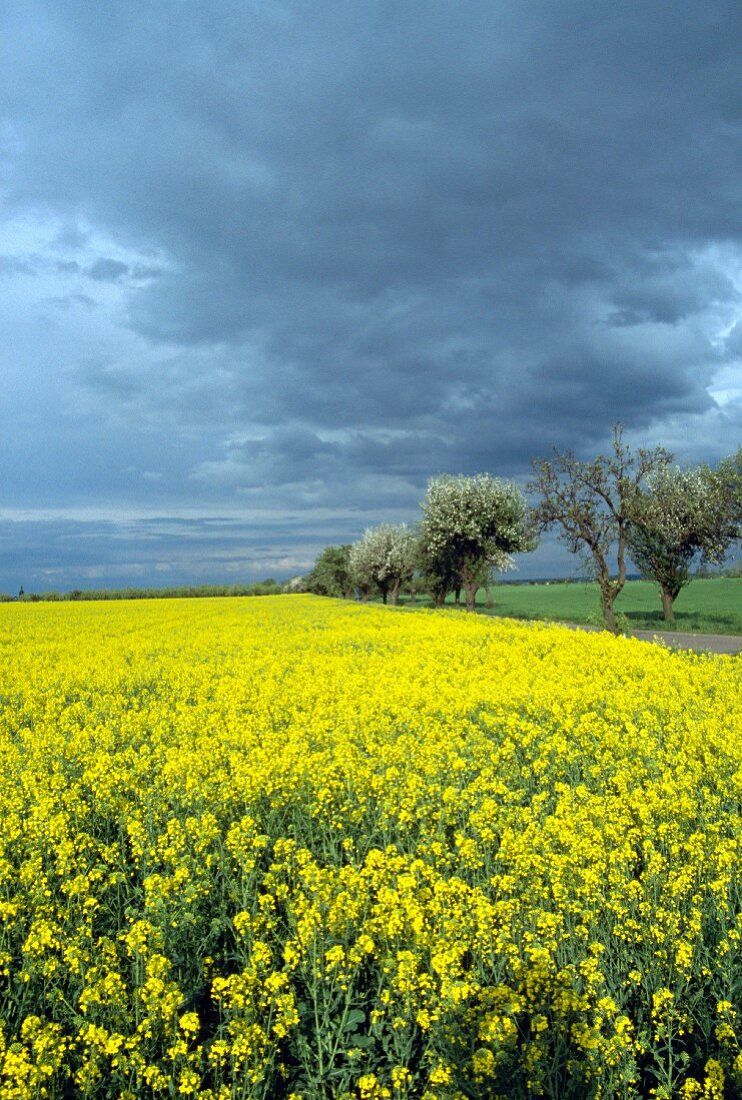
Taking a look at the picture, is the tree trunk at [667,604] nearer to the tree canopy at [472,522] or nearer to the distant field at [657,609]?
the distant field at [657,609]

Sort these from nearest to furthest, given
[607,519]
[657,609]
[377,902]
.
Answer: [377,902] → [607,519] → [657,609]

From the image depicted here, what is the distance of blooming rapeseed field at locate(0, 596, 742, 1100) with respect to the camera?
163 inches

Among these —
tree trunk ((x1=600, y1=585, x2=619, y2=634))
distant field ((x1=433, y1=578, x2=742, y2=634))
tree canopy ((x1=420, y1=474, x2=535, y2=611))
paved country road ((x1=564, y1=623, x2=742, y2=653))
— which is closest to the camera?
paved country road ((x1=564, y1=623, x2=742, y2=653))

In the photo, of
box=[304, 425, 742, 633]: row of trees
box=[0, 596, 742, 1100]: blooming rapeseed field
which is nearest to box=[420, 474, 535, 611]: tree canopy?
box=[304, 425, 742, 633]: row of trees

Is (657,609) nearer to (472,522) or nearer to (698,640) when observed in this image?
(472,522)

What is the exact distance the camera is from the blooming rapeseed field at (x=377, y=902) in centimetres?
413

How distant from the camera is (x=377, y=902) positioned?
5.74 metres

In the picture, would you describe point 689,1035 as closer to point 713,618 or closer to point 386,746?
point 386,746

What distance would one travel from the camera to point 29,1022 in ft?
13.5

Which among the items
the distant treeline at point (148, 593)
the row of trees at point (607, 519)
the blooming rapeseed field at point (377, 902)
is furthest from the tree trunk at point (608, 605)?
the distant treeline at point (148, 593)

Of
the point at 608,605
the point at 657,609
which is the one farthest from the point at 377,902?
the point at 657,609

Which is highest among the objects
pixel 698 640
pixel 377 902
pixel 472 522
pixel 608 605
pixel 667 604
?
pixel 472 522

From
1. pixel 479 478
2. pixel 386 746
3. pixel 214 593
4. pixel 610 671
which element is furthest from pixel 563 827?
pixel 214 593

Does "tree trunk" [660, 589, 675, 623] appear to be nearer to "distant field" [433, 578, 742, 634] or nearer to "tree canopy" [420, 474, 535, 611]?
"distant field" [433, 578, 742, 634]
